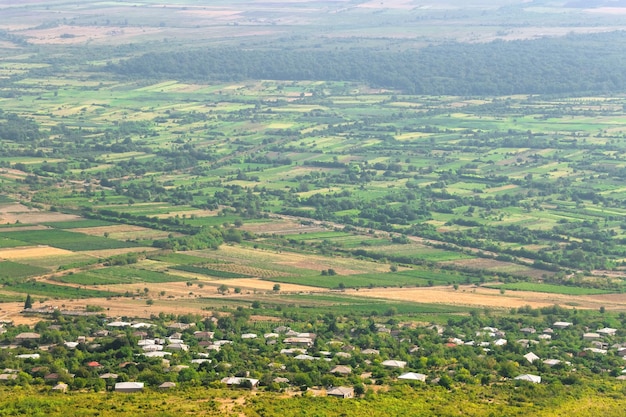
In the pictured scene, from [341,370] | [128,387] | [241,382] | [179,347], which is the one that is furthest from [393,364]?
[128,387]

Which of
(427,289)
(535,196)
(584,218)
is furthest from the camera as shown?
(535,196)

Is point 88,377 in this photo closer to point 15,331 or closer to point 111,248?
point 15,331

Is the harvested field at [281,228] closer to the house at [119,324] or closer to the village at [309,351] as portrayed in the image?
the village at [309,351]

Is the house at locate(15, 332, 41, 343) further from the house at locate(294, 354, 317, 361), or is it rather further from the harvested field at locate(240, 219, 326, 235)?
the harvested field at locate(240, 219, 326, 235)

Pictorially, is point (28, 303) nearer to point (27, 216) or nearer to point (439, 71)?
point (27, 216)

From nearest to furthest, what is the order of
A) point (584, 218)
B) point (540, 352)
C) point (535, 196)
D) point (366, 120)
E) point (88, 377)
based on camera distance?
point (88, 377) < point (540, 352) < point (584, 218) < point (535, 196) < point (366, 120)

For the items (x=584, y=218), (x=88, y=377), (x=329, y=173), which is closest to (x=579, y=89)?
(x=329, y=173)
